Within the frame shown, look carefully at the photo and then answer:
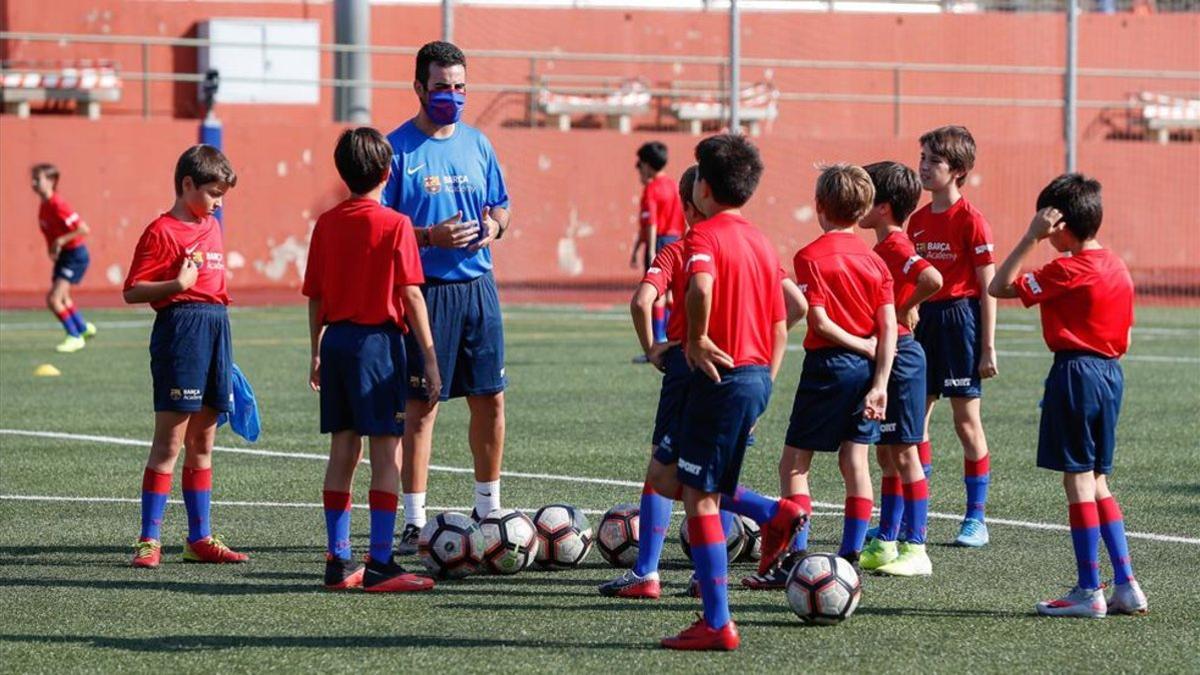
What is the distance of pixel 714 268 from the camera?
6.28m

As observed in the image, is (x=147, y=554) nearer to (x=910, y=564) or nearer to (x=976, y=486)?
(x=910, y=564)

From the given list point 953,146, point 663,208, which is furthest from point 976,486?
point 663,208

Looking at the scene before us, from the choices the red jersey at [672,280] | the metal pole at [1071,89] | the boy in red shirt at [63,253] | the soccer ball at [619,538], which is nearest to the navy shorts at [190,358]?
the soccer ball at [619,538]

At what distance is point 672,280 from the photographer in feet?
22.5

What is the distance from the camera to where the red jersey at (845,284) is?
7.39 m

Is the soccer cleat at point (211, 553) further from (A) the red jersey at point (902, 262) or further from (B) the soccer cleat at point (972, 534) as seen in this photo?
(B) the soccer cleat at point (972, 534)

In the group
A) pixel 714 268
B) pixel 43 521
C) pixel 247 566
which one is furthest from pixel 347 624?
pixel 43 521

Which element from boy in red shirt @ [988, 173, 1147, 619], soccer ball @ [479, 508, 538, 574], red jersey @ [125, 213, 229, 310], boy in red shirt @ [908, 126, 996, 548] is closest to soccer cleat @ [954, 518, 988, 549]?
boy in red shirt @ [908, 126, 996, 548]

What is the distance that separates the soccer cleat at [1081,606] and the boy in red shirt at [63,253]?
48.8 feet

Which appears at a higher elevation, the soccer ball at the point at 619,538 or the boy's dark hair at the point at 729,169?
the boy's dark hair at the point at 729,169

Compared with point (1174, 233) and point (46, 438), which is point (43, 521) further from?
point (1174, 233)

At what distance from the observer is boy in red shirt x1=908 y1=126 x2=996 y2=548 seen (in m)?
8.59

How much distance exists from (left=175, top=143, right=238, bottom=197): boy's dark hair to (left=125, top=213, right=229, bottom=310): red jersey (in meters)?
0.19

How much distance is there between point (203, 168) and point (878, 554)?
342 cm
